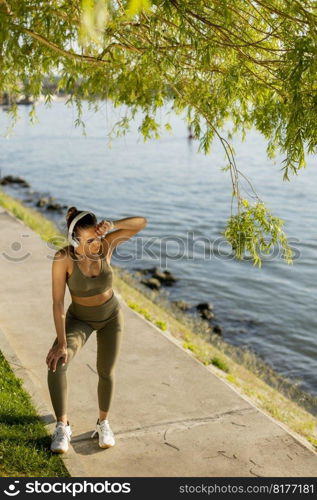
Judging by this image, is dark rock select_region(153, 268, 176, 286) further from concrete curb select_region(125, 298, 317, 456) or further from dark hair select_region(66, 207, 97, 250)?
dark hair select_region(66, 207, 97, 250)

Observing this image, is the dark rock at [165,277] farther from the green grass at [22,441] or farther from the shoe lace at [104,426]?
the shoe lace at [104,426]

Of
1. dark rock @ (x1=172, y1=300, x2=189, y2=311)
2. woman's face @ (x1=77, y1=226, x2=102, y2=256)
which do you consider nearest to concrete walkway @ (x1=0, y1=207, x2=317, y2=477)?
woman's face @ (x1=77, y1=226, x2=102, y2=256)

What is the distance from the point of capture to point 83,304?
4.97 m

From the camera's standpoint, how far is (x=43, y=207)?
91.1 ft

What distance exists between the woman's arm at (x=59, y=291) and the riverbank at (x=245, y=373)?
2721 mm

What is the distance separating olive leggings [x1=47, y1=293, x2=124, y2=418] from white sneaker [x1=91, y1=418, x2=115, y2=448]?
396 mm

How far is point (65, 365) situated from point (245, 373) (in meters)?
5.95

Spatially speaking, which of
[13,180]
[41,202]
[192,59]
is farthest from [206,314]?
[13,180]

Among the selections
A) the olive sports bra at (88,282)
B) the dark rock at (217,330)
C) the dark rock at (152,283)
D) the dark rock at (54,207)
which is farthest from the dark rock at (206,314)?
the dark rock at (54,207)

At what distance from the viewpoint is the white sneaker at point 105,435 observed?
5301 millimetres

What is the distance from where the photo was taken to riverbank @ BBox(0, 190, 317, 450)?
7.27m

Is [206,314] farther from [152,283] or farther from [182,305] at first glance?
[152,283]
